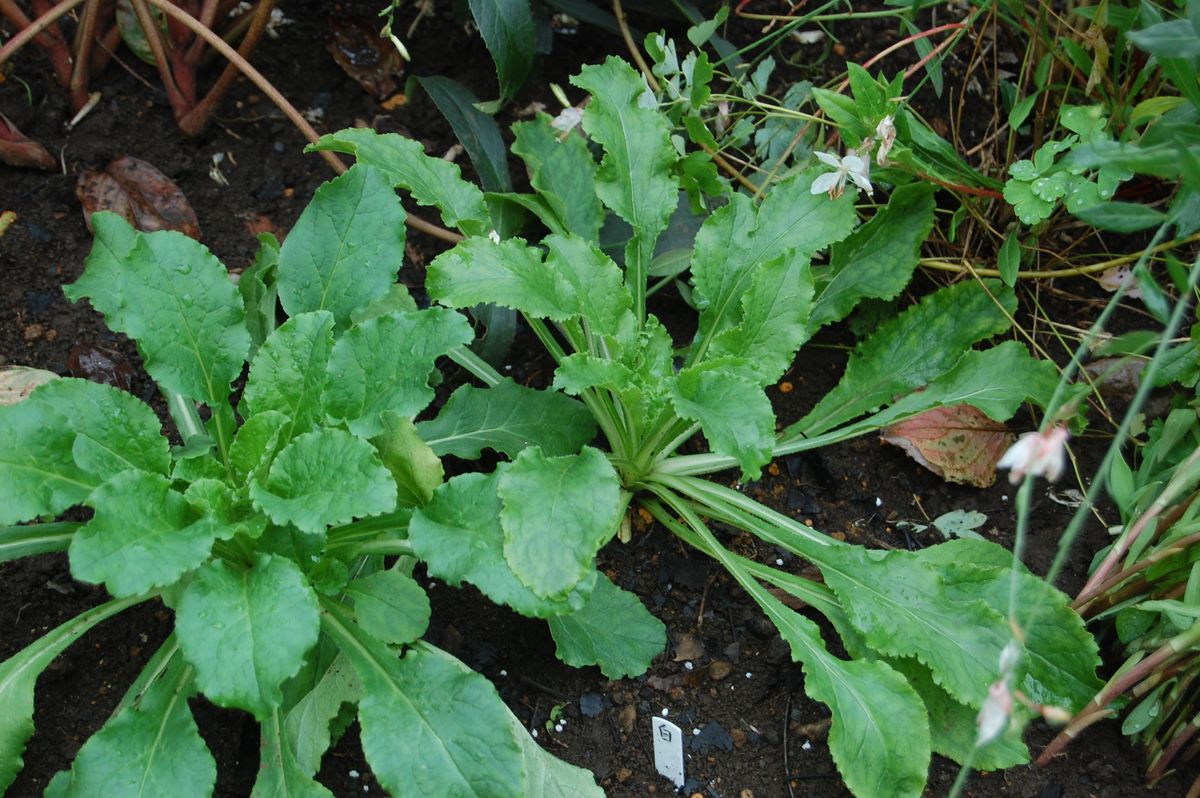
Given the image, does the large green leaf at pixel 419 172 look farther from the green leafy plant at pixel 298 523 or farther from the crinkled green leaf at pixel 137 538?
the crinkled green leaf at pixel 137 538

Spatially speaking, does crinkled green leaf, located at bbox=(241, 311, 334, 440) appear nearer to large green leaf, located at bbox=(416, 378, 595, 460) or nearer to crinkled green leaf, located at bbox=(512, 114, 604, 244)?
large green leaf, located at bbox=(416, 378, 595, 460)

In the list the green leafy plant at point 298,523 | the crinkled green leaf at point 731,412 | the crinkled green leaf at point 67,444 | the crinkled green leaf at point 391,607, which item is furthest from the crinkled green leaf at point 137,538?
the crinkled green leaf at point 731,412

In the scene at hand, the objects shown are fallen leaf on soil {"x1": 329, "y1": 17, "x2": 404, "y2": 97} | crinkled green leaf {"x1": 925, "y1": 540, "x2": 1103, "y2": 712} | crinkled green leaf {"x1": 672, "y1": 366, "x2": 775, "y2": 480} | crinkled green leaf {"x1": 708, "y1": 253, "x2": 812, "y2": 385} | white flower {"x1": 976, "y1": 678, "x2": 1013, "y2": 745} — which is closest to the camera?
white flower {"x1": 976, "y1": 678, "x2": 1013, "y2": 745}

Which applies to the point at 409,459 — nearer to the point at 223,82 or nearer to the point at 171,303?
the point at 171,303

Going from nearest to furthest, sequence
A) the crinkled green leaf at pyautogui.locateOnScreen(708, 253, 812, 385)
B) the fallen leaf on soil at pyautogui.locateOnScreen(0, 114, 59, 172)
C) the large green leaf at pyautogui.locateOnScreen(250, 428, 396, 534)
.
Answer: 1. the large green leaf at pyautogui.locateOnScreen(250, 428, 396, 534)
2. the crinkled green leaf at pyautogui.locateOnScreen(708, 253, 812, 385)
3. the fallen leaf on soil at pyautogui.locateOnScreen(0, 114, 59, 172)

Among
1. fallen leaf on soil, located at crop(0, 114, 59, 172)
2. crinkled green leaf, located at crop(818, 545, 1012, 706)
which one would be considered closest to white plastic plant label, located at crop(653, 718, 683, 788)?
crinkled green leaf, located at crop(818, 545, 1012, 706)

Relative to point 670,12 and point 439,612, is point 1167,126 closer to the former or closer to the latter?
point 670,12
